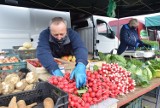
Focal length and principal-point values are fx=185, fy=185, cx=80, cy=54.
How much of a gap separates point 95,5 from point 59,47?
512 centimetres

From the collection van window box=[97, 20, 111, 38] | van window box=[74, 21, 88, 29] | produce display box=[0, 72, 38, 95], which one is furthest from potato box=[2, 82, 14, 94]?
van window box=[97, 20, 111, 38]

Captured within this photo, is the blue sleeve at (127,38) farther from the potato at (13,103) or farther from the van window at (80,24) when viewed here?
the potato at (13,103)

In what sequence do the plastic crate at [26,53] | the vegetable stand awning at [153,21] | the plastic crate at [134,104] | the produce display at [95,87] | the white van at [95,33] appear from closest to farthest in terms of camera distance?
the produce display at [95,87], the plastic crate at [134,104], the plastic crate at [26,53], the white van at [95,33], the vegetable stand awning at [153,21]

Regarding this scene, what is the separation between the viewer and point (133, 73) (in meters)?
2.52

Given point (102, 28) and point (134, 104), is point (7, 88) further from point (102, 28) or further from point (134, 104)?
point (102, 28)

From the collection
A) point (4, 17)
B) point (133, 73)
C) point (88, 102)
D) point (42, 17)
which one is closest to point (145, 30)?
point (42, 17)

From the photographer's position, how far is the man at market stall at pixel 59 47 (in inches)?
71.7

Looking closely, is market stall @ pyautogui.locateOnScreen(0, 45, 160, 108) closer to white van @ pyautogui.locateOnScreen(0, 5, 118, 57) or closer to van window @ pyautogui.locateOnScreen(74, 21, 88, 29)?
white van @ pyautogui.locateOnScreen(0, 5, 118, 57)

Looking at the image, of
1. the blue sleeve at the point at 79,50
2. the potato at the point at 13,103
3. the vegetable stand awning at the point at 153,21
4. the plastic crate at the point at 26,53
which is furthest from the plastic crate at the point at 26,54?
the vegetable stand awning at the point at 153,21

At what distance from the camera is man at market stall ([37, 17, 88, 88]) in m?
1.82

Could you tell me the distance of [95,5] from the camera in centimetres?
733

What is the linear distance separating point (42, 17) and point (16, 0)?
3.00 ft

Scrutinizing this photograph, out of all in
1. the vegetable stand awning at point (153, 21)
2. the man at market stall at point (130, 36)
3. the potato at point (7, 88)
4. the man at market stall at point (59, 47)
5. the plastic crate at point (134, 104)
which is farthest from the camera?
the vegetable stand awning at point (153, 21)

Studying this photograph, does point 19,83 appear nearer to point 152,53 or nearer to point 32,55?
point 32,55
